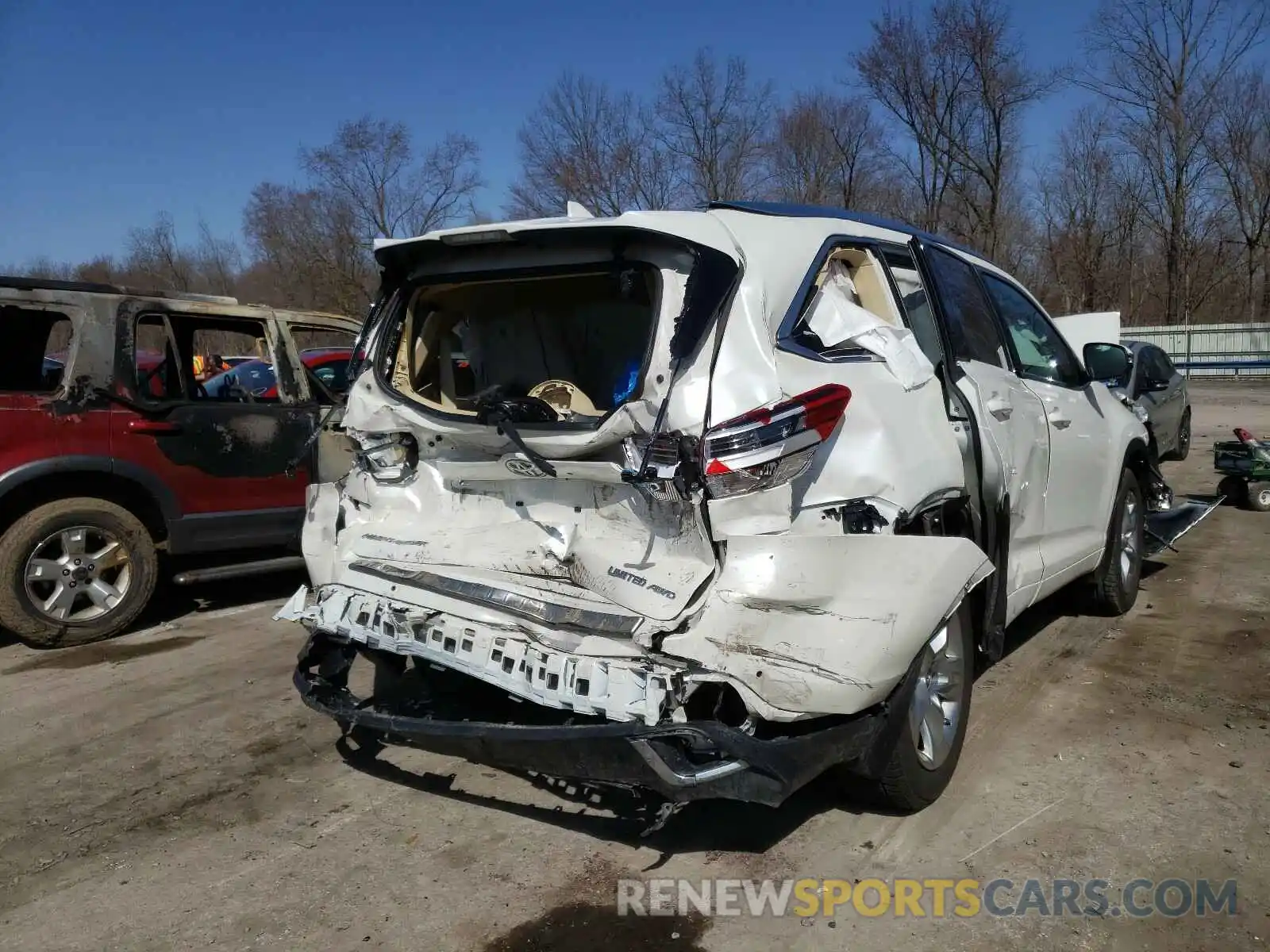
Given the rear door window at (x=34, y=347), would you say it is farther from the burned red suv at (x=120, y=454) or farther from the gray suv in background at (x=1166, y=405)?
the gray suv in background at (x=1166, y=405)

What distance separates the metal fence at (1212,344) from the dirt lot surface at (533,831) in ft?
103

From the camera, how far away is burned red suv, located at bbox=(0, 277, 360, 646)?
5551 millimetres

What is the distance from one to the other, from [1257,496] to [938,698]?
7220mm

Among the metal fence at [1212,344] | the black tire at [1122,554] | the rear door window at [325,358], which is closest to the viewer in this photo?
the black tire at [1122,554]

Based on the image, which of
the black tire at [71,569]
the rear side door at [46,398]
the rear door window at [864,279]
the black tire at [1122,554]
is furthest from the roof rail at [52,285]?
the black tire at [1122,554]

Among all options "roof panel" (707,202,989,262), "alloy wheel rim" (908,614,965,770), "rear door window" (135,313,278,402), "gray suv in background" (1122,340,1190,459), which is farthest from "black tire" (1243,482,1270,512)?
"rear door window" (135,313,278,402)

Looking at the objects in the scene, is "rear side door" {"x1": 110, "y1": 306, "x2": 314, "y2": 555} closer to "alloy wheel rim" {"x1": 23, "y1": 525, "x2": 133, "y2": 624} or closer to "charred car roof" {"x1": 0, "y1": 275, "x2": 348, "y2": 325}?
"charred car roof" {"x1": 0, "y1": 275, "x2": 348, "y2": 325}

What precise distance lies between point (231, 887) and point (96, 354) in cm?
388

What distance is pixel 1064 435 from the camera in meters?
4.59

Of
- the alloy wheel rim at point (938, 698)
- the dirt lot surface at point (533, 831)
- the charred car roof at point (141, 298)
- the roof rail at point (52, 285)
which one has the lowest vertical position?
the dirt lot surface at point (533, 831)

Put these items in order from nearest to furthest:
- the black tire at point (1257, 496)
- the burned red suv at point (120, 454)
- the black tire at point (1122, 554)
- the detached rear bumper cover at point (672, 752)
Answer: the detached rear bumper cover at point (672, 752)
the black tire at point (1122, 554)
the burned red suv at point (120, 454)
the black tire at point (1257, 496)

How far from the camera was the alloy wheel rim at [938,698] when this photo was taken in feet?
10.6

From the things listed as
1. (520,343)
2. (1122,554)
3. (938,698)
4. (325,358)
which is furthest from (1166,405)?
(520,343)

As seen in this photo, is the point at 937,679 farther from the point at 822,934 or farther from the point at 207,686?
the point at 207,686
